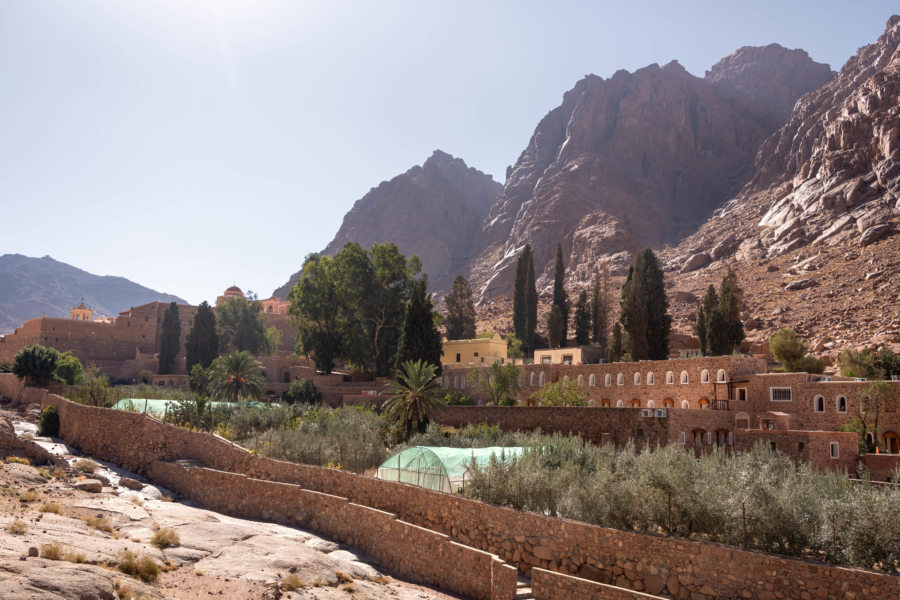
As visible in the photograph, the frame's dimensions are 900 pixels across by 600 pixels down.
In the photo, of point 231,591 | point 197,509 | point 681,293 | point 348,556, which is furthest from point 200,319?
point 681,293

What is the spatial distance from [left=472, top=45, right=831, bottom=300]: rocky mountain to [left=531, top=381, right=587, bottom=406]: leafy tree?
72.8 meters

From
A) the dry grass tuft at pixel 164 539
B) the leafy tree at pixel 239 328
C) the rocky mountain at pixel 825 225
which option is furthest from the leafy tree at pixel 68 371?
the rocky mountain at pixel 825 225

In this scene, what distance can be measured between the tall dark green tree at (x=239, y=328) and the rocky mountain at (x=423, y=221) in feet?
281

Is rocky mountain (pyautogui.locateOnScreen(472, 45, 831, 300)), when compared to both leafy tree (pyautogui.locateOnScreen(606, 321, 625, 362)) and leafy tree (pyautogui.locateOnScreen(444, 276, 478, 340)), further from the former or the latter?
leafy tree (pyautogui.locateOnScreen(606, 321, 625, 362))

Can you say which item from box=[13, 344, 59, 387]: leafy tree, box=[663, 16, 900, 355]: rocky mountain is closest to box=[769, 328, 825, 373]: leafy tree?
box=[663, 16, 900, 355]: rocky mountain

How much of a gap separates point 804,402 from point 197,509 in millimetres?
26687

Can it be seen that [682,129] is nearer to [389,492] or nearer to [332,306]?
[332,306]

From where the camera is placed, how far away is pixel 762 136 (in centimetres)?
13725

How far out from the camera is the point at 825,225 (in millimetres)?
78750

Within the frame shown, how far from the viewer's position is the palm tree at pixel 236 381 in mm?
41375

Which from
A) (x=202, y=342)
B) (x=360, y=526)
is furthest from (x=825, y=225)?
(x=360, y=526)

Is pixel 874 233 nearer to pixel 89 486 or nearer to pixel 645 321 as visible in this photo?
pixel 645 321

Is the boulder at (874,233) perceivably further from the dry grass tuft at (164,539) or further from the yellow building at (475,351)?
the dry grass tuft at (164,539)

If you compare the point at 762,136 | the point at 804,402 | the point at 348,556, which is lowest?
the point at 348,556
